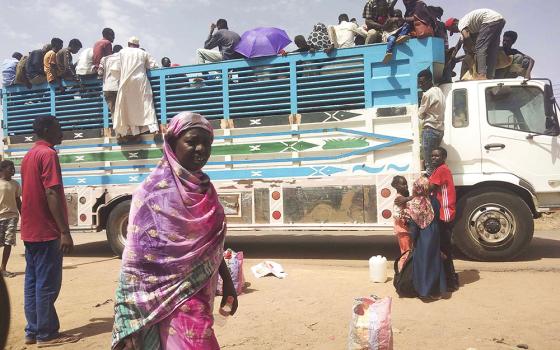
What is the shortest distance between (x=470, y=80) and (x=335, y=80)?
5.87ft

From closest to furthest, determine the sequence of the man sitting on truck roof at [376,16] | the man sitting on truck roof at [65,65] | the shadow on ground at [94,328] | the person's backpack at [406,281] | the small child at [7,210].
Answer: the shadow on ground at [94,328], the person's backpack at [406,281], the small child at [7,210], the man sitting on truck roof at [376,16], the man sitting on truck roof at [65,65]

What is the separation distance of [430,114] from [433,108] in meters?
0.08

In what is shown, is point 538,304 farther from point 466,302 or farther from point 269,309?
point 269,309

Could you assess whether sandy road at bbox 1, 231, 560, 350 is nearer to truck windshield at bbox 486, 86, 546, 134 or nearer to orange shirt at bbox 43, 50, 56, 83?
truck windshield at bbox 486, 86, 546, 134

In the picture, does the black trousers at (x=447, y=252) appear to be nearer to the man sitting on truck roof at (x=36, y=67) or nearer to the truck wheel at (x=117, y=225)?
the truck wheel at (x=117, y=225)

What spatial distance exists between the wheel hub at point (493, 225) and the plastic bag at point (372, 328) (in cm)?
318

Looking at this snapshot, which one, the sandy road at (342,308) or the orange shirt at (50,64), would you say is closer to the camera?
the sandy road at (342,308)

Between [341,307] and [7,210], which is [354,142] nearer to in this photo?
[341,307]

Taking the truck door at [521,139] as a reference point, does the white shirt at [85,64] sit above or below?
above

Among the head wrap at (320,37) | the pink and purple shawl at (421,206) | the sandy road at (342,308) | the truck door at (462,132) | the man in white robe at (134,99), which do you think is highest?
the head wrap at (320,37)

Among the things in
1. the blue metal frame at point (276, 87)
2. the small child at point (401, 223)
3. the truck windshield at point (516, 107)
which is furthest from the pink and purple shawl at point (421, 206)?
the truck windshield at point (516, 107)

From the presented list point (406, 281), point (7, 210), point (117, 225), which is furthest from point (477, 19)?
point (7, 210)

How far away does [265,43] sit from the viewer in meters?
6.12

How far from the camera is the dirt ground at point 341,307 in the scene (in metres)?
3.22
